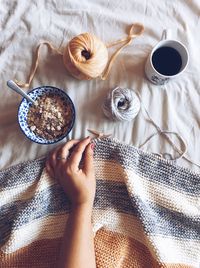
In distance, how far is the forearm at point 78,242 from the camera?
0.77m

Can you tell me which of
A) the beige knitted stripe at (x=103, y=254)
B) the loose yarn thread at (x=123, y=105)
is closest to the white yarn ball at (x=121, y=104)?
the loose yarn thread at (x=123, y=105)

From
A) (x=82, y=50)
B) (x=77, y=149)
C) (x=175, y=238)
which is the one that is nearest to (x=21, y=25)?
(x=82, y=50)

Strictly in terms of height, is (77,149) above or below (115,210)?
above

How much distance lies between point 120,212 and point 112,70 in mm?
270

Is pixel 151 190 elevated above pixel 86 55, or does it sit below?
below

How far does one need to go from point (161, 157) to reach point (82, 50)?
0.82ft

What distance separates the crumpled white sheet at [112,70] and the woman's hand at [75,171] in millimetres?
31

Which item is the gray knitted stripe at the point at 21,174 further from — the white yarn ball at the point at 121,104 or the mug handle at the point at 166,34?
the mug handle at the point at 166,34

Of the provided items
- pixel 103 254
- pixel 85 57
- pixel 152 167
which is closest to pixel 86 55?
pixel 85 57

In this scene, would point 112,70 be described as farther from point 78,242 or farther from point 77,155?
point 78,242

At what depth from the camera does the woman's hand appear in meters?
0.80

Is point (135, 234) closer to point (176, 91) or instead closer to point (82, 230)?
point (82, 230)

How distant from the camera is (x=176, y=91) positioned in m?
0.85

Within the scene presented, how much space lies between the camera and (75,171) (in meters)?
0.80
